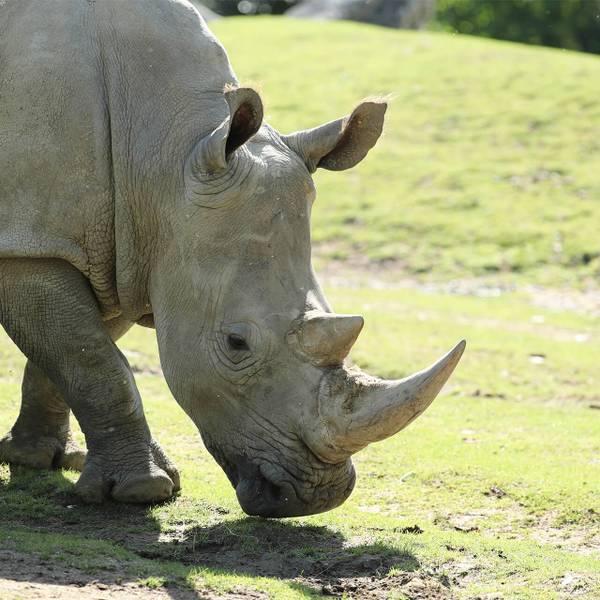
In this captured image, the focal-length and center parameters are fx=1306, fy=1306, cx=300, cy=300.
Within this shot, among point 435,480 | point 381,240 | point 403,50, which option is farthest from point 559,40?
point 435,480

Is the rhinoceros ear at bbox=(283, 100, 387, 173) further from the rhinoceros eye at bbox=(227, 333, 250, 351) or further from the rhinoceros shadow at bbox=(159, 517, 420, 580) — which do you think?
the rhinoceros shadow at bbox=(159, 517, 420, 580)

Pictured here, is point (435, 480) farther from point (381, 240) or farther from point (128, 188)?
point (381, 240)

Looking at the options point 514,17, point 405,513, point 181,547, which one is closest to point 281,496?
point 181,547

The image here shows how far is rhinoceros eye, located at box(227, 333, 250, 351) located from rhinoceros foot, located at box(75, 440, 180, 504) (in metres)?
0.93

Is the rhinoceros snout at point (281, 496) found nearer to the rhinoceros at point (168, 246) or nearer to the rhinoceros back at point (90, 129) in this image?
the rhinoceros at point (168, 246)

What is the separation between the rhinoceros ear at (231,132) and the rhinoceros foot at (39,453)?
205cm

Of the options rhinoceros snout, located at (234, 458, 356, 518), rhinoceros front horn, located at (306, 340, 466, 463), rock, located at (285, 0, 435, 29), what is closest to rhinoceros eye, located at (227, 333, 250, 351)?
rhinoceros front horn, located at (306, 340, 466, 463)

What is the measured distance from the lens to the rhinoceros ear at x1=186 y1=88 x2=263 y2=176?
19.7ft

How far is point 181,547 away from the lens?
6102mm

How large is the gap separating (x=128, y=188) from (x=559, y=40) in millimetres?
46550

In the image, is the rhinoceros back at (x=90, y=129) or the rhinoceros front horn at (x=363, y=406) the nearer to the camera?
the rhinoceros front horn at (x=363, y=406)

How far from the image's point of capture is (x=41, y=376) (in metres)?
7.54

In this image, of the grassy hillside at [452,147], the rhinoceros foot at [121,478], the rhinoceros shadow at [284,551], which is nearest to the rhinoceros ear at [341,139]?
the rhinoceros foot at [121,478]

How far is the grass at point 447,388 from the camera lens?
5938 mm
